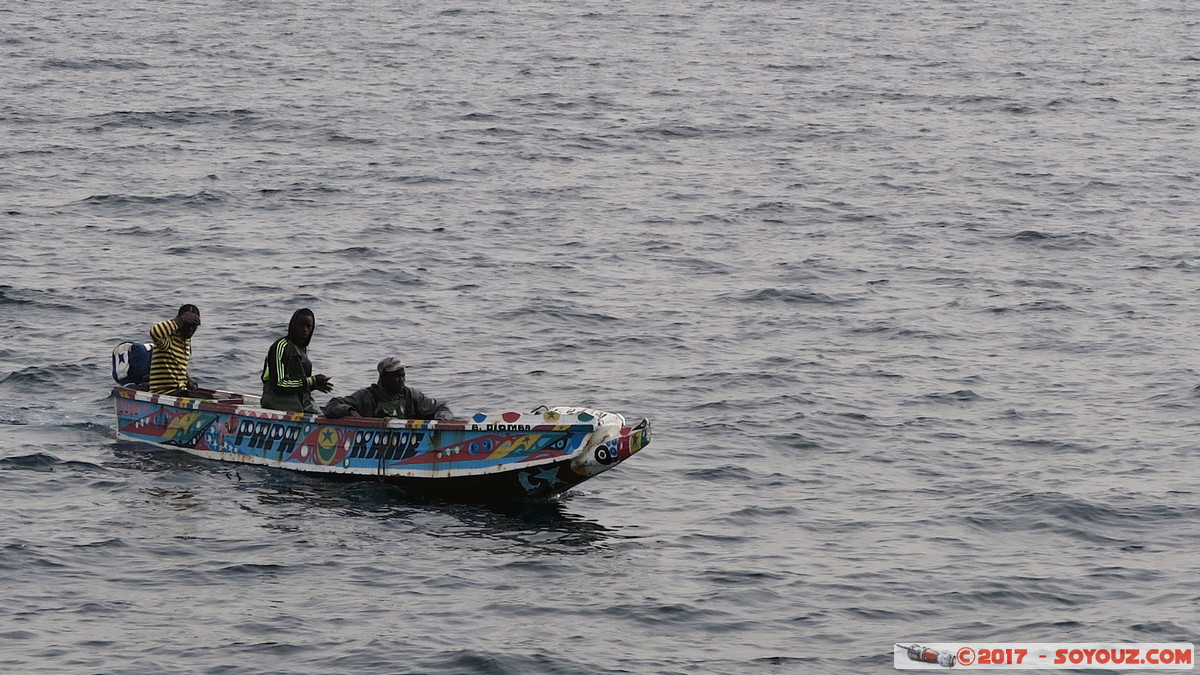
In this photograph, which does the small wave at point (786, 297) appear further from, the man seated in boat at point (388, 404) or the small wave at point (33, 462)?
the small wave at point (33, 462)

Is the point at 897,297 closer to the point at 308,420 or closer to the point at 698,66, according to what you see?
the point at 308,420

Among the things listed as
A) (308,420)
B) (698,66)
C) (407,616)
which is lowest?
(407,616)

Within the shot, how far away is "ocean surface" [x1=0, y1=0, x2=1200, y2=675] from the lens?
1778 cm

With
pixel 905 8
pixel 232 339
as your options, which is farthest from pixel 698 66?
pixel 232 339

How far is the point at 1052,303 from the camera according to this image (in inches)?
1231

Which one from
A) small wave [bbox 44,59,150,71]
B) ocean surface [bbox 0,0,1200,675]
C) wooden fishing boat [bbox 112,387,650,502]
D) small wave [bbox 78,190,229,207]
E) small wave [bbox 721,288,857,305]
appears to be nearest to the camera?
ocean surface [bbox 0,0,1200,675]

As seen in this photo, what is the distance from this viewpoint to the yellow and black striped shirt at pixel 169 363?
75.2 ft

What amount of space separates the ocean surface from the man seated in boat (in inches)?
37.2

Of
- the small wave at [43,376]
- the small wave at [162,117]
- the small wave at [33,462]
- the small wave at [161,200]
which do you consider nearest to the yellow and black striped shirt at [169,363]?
the small wave at [33,462]

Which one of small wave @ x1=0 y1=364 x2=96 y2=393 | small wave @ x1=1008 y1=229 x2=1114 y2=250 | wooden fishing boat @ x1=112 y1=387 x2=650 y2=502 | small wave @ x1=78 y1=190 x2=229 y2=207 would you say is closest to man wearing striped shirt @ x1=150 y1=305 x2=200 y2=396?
wooden fishing boat @ x1=112 y1=387 x2=650 y2=502

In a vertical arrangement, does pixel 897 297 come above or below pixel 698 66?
below

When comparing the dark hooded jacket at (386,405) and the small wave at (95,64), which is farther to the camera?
the small wave at (95,64)

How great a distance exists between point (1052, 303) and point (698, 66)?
28.4 m

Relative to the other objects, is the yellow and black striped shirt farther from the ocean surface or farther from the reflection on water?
the reflection on water
